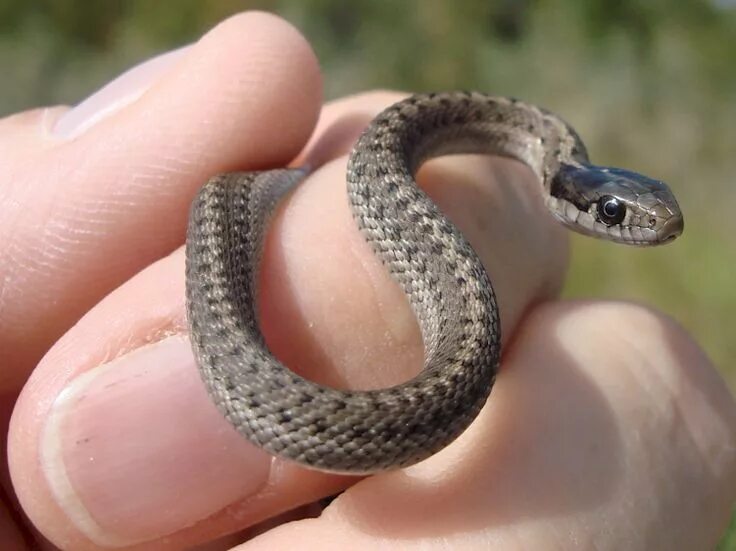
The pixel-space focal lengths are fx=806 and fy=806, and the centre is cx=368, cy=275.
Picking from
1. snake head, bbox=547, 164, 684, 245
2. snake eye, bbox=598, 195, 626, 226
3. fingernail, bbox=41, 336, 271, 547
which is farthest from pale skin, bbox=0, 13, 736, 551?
snake eye, bbox=598, 195, 626, 226

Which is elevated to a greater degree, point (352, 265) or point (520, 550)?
point (352, 265)

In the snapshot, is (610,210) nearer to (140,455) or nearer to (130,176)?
(130,176)

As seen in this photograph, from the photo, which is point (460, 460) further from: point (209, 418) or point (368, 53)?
point (368, 53)

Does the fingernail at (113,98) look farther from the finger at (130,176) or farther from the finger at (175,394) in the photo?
the finger at (175,394)

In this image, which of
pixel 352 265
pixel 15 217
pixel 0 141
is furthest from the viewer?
pixel 0 141

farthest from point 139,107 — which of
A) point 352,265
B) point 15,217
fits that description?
point 352,265

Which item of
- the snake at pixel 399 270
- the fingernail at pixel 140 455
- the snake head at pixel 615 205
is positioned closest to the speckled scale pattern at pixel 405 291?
the snake at pixel 399 270

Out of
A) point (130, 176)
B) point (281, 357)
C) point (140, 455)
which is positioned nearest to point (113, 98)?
point (130, 176)
